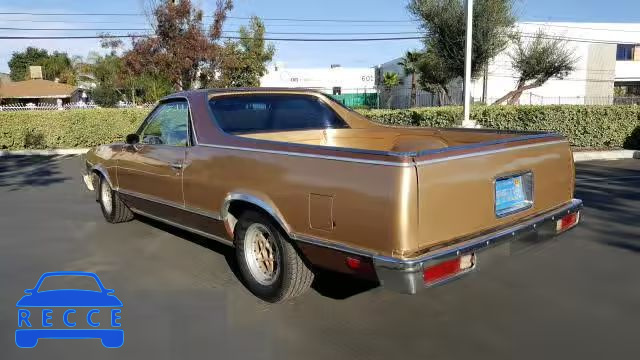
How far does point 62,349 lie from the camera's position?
348 centimetres

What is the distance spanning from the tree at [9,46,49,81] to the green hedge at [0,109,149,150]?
266 ft

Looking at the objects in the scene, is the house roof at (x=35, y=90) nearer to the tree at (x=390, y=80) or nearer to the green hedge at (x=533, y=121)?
the tree at (x=390, y=80)

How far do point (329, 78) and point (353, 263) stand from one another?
158 ft

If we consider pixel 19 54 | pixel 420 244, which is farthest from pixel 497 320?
pixel 19 54

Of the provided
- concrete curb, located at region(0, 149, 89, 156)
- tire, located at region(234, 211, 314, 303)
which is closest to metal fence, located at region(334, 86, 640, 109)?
concrete curb, located at region(0, 149, 89, 156)

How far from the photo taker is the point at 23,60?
90688 mm

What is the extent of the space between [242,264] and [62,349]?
1396 mm

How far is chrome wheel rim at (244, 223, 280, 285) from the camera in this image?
13.3ft

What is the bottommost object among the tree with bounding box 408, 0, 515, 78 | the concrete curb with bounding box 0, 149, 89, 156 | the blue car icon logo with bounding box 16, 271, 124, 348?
the blue car icon logo with bounding box 16, 271, 124, 348

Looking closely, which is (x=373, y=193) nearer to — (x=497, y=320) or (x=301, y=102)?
(x=497, y=320)

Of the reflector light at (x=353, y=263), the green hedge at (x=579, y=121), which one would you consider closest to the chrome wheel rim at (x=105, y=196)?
the reflector light at (x=353, y=263)

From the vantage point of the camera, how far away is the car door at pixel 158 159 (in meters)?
4.84

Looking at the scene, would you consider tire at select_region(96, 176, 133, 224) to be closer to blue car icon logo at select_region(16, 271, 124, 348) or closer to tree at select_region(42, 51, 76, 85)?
blue car icon logo at select_region(16, 271, 124, 348)

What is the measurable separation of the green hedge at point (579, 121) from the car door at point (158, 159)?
10319 mm
